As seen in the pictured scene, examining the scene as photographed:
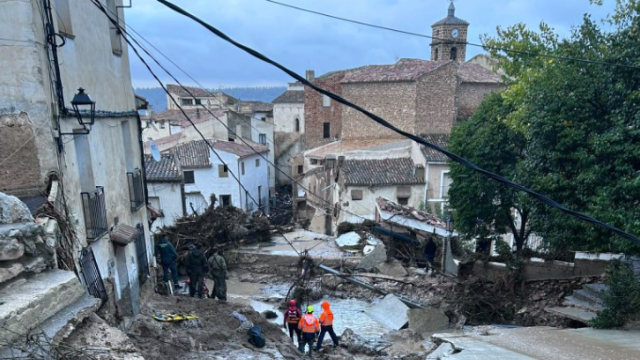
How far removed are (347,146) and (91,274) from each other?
85.2 feet

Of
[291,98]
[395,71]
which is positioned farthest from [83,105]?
[291,98]

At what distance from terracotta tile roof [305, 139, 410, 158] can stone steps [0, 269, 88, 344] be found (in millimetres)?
24942

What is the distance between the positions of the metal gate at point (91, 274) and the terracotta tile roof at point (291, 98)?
39629 millimetres

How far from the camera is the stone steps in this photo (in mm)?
3049

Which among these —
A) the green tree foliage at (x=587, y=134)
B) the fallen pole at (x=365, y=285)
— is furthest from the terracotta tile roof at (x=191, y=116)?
the green tree foliage at (x=587, y=134)

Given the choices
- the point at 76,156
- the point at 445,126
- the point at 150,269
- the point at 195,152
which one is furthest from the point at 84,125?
the point at 445,126

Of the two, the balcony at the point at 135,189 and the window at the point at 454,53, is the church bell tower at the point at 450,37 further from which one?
the balcony at the point at 135,189

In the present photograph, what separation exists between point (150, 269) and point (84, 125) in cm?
538

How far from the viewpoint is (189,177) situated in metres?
28.8

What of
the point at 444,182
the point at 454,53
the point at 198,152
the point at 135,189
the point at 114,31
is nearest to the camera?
the point at 114,31

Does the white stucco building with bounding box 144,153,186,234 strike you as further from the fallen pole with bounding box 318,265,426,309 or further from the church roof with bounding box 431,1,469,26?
the church roof with bounding box 431,1,469,26

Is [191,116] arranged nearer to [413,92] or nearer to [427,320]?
[413,92]

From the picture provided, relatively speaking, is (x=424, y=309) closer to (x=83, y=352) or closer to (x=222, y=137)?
(x=83, y=352)

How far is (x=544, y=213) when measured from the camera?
419 inches
